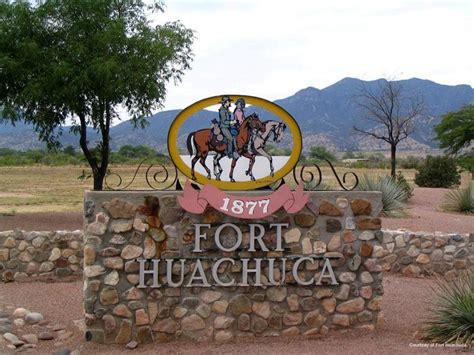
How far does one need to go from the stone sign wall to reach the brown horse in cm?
53

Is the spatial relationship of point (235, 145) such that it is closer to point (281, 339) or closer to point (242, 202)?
point (242, 202)

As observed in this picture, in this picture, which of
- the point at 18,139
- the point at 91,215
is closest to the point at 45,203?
the point at 91,215

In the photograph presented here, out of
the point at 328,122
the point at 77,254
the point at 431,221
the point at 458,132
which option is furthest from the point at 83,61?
the point at 328,122

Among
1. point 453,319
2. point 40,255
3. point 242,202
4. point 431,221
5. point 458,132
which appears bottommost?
point 453,319

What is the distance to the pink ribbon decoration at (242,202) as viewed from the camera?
307 inches

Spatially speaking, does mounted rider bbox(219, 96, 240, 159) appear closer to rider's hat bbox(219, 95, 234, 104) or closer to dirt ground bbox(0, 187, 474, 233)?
rider's hat bbox(219, 95, 234, 104)

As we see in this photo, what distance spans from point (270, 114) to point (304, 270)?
1898 millimetres

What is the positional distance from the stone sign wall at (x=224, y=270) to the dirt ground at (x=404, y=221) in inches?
270

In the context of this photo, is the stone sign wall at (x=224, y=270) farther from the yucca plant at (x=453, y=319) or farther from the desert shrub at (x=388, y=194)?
the desert shrub at (x=388, y=194)

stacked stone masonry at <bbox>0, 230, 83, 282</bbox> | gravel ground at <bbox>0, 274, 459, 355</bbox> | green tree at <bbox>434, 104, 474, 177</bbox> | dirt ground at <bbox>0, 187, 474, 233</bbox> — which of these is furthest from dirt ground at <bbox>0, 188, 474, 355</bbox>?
green tree at <bbox>434, 104, 474, 177</bbox>

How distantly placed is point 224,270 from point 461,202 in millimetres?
13673

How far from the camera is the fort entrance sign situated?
7820 mm

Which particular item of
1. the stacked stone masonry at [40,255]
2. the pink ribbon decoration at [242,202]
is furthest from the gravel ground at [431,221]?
the pink ribbon decoration at [242,202]

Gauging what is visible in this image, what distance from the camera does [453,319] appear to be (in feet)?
24.7
